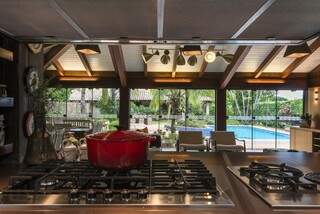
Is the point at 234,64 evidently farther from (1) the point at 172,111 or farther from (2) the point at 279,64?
(1) the point at 172,111

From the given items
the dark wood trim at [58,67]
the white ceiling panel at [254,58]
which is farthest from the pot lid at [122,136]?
the dark wood trim at [58,67]

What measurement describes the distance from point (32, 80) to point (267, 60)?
7.68 meters

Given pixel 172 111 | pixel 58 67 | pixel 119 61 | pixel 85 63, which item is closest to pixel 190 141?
pixel 172 111

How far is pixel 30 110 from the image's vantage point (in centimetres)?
219

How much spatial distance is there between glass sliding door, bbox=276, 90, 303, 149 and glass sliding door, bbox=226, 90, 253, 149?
95cm

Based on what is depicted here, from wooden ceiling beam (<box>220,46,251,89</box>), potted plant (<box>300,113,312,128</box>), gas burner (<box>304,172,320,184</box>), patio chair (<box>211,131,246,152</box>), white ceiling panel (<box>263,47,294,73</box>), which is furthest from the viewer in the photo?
potted plant (<box>300,113,312,128</box>)

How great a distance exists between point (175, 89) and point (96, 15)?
29.5ft

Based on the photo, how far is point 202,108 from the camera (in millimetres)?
10695

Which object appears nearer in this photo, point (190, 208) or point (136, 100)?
point (190, 208)

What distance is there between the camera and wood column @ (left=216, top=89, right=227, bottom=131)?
33.7 feet

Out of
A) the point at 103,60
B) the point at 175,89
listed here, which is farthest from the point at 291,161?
the point at 175,89

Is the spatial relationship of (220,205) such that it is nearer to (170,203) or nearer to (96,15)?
(170,203)

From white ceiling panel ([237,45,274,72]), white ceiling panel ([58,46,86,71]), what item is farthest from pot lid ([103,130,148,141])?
white ceiling panel ([58,46,86,71])

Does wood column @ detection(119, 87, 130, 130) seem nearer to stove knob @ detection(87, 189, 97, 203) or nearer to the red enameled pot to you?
the red enameled pot
